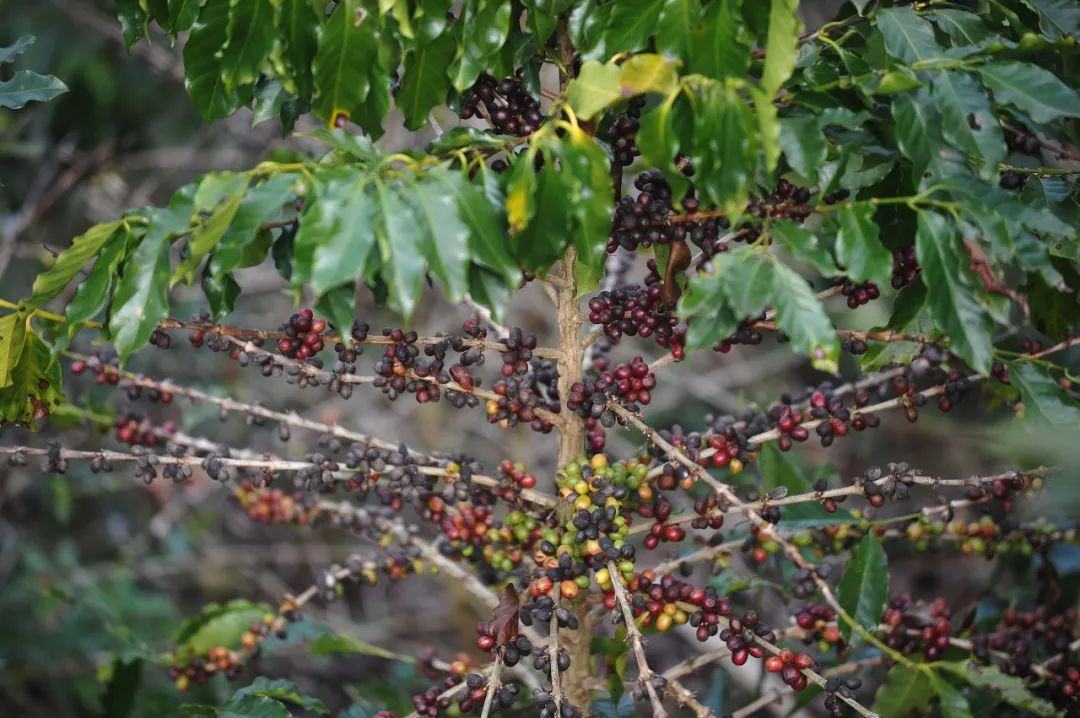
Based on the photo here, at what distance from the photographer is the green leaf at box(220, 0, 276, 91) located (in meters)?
1.13

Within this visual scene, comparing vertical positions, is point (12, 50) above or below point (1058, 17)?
above

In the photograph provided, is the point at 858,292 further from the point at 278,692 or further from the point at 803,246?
the point at 278,692

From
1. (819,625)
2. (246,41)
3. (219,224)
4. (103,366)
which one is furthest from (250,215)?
(819,625)

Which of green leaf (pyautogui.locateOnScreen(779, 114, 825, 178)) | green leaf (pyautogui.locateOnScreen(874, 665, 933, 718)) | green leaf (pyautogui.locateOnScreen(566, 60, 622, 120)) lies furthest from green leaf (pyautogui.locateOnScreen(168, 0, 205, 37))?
green leaf (pyautogui.locateOnScreen(874, 665, 933, 718))

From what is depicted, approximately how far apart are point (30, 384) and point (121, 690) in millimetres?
1026

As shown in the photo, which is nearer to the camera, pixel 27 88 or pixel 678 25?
pixel 678 25

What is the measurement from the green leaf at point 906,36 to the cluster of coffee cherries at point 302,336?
0.81 metres

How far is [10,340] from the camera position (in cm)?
127

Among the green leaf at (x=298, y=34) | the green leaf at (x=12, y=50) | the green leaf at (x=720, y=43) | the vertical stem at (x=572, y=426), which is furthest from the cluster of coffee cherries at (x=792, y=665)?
the green leaf at (x=12, y=50)

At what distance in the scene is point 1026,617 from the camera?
1.73 meters

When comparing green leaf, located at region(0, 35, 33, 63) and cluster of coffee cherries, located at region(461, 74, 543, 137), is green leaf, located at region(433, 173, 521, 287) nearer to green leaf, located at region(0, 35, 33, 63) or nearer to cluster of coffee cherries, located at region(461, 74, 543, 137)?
cluster of coffee cherries, located at region(461, 74, 543, 137)

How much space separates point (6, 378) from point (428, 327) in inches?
93.4

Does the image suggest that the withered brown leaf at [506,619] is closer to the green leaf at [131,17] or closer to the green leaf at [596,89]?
the green leaf at [596,89]

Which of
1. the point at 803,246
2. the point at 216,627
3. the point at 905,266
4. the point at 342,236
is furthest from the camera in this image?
the point at 216,627
